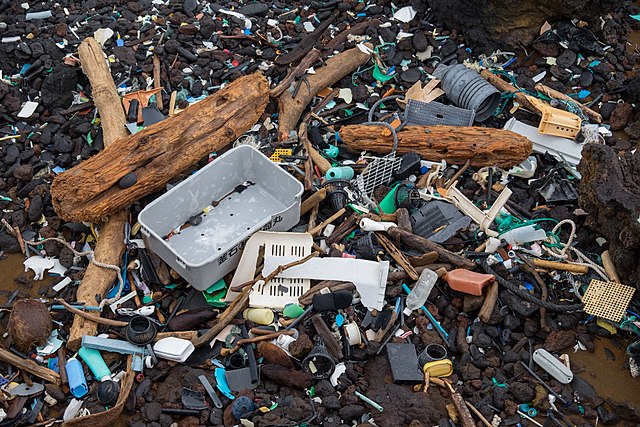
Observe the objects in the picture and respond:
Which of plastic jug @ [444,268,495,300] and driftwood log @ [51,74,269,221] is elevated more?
driftwood log @ [51,74,269,221]

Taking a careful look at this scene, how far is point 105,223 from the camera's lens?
465 cm

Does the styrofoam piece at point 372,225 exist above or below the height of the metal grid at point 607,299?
above

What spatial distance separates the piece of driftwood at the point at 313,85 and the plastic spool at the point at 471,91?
2.89 ft

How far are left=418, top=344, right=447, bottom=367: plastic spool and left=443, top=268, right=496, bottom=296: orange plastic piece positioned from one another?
1.49 ft

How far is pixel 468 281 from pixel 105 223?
2.71 m

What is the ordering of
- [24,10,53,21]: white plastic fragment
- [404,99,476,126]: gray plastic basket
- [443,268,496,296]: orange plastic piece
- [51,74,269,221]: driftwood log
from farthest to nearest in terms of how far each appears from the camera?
[24,10,53,21]: white plastic fragment → [404,99,476,126]: gray plastic basket → [51,74,269,221]: driftwood log → [443,268,496,296]: orange plastic piece

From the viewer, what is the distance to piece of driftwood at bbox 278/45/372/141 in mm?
5535

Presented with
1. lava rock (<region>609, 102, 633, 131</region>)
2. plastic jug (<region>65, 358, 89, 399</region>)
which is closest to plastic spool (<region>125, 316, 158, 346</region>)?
plastic jug (<region>65, 358, 89, 399</region>)

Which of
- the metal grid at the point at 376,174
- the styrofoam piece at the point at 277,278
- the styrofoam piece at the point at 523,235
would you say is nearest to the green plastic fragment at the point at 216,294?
the styrofoam piece at the point at 277,278

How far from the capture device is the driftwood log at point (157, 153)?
172 inches

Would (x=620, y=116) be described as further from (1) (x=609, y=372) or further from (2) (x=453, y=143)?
(1) (x=609, y=372)

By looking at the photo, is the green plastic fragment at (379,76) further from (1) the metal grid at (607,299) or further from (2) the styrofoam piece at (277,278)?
(1) the metal grid at (607,299)

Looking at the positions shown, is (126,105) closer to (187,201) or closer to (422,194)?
(187,201)

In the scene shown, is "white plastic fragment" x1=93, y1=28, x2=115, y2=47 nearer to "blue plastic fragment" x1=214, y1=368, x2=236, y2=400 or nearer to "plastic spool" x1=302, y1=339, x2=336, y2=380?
"blue plastic fragment" x1=214, y1=368, x2=236, y2=400
